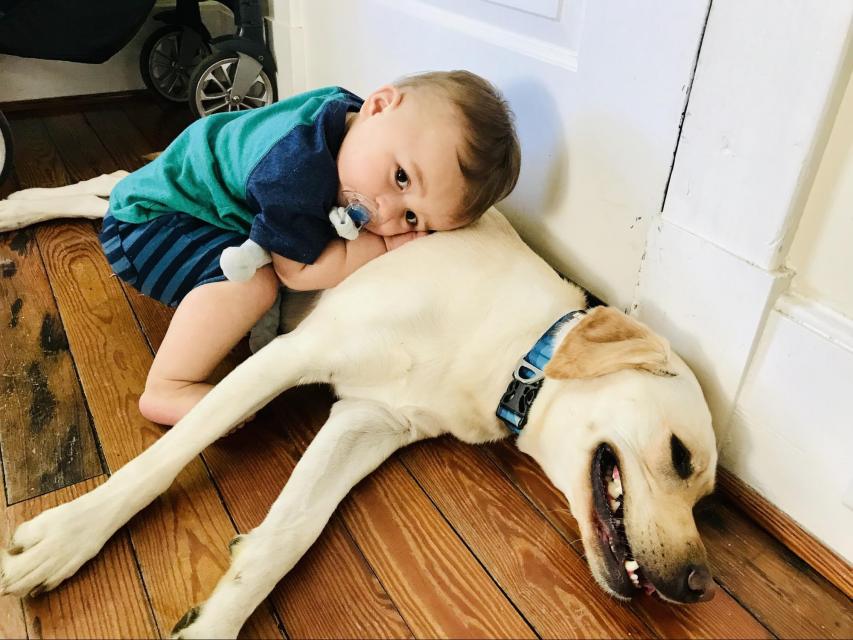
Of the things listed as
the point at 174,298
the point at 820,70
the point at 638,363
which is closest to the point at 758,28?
the point at 820,70

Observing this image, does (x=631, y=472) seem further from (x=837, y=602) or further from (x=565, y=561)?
(x=837, y=602)

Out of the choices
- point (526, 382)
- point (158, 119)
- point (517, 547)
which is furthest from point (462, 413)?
point (158, 119)

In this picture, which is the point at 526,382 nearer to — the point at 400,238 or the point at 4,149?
the point at 400,238

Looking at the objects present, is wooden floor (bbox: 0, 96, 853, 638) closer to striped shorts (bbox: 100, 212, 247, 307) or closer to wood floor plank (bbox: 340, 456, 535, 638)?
wood floor plank (bbox: 340, 456, 535, 638)

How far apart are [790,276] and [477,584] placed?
2.09ft

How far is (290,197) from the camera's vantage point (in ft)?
3.78

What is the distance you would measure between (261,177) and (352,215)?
0.17 metres

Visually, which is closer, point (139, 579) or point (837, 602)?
point (139, 579)

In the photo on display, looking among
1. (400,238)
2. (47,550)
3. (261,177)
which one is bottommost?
(47,550)

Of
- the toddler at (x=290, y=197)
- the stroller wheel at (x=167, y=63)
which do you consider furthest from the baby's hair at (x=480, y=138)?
the stroller wheel at (x=167, y=63)

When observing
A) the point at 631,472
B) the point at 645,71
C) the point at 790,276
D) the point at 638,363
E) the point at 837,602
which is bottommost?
the point at 837,602

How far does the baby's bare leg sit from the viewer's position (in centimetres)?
114

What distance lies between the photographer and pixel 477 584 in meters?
0.96

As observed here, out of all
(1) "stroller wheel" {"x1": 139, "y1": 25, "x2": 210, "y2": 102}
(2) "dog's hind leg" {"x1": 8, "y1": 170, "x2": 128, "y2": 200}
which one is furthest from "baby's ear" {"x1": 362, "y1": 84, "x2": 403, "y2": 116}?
(1) "stroller wheel" {"x1": 139, "y1": 25, "x2": 210, "y2": 102}
